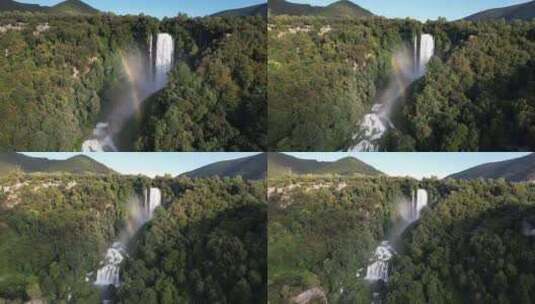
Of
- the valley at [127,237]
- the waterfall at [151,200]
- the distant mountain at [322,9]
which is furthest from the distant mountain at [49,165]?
the distant mountain at [322,9]

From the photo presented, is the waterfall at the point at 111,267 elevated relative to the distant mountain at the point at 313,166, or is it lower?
lower

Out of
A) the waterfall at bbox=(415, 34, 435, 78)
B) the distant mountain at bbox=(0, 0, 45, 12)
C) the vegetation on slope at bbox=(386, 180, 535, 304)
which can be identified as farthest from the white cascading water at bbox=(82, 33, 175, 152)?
the vegetation on slope at bbox=(386, 180, 535, 304)

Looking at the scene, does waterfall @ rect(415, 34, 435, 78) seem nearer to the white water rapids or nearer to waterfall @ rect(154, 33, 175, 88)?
waterfall @ rect(154, 33, 175, 88)

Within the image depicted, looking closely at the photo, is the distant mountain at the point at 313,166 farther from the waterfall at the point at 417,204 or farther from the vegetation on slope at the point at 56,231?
the vegetation on slope at the point at 56,231

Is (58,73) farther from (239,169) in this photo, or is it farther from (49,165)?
(239,169)

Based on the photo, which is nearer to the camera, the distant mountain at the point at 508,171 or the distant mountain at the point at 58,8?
the distant mountain at the point at 508,171

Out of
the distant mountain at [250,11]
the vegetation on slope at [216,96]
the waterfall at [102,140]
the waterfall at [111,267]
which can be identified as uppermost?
the distant mountain at [250,11]
